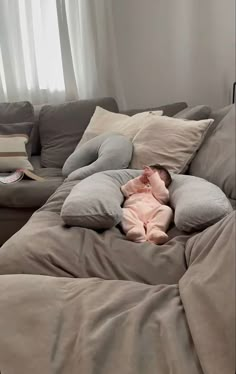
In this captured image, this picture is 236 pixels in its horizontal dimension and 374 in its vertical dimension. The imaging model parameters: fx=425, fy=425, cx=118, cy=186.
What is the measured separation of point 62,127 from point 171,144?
0.95 m

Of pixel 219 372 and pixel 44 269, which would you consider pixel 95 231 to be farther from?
pixel 219 372

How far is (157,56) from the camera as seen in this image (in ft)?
9.40

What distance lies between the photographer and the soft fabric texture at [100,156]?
2088mm

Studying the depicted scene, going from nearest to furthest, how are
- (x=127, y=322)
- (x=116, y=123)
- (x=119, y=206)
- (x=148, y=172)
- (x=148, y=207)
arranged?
(x=127, y=322)
(x=119, y=206)
(x=148, y=207)
(x=148, y=172)
(x=116, y=123)

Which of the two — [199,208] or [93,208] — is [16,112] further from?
[199,208]

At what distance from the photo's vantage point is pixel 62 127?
2.79m

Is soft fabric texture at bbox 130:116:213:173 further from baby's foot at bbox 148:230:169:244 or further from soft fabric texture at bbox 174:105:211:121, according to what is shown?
baby's foot at bbox 148:230:169:244

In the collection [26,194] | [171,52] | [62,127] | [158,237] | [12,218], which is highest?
[171,52]

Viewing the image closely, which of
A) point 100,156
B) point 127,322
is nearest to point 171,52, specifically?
point 100,156

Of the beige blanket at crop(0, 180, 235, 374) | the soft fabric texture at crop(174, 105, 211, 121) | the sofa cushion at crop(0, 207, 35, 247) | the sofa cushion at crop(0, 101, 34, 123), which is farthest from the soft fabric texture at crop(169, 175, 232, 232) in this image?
the sofa cushion at crop(0, 101, 34, 123)

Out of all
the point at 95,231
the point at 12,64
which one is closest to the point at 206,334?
the point at 95,231

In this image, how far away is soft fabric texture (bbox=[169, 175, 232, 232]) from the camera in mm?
1374

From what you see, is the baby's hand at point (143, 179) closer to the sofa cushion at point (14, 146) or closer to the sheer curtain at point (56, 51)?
the sofa cushion at point (14, 146)

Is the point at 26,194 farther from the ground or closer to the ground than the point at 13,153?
closer to the ground
